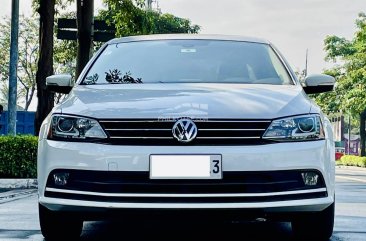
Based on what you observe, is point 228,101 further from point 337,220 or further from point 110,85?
point 337,220

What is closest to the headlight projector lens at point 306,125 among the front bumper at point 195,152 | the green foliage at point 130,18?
the front bumper at point 195,152

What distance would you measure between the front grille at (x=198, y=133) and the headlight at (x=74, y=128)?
0.08 m

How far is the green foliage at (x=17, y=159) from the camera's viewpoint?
13.1 metres

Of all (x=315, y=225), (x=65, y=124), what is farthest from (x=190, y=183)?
(x=315, y=225)

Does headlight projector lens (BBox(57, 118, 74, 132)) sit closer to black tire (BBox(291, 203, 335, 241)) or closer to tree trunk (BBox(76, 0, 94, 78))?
black tire (BBox(291, 203, 335, 241))

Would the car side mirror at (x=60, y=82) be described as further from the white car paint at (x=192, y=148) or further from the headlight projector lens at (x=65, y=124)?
the headlight projector lens at (x=65, y=124)

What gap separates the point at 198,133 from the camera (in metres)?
5.01

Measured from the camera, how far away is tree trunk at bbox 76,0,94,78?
17.8 metres

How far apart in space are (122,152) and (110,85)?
3.88ft

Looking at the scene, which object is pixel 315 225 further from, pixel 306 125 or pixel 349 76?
pixel 349 76

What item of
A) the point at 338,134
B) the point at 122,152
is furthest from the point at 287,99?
the point at 338,134

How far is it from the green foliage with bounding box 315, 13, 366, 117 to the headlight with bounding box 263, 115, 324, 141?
3866cm

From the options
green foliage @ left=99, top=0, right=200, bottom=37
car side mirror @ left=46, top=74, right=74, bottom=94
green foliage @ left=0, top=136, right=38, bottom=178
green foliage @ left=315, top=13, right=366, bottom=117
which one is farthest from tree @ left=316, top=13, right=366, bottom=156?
car side mirror @ left=46, top=74, right=74, bottom=94

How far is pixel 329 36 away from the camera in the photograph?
195 ft
